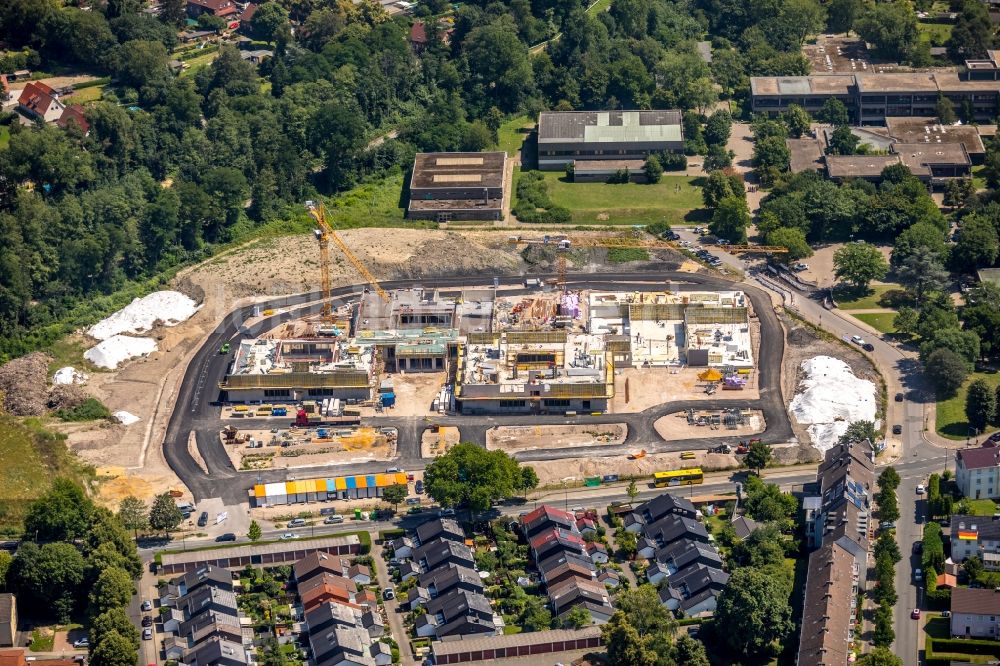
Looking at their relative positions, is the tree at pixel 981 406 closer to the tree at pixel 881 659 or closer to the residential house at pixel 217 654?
the tree at pixel 881 659

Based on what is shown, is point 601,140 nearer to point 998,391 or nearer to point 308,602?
point 998,391

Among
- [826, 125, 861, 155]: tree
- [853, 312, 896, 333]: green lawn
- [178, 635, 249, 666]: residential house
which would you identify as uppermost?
[826, 125, 861, 155]: tree

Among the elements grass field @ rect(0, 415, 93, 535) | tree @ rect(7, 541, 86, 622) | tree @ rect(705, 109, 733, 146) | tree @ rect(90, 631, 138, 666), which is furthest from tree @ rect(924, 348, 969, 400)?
tree @ rect(7, 541, 86, 622)

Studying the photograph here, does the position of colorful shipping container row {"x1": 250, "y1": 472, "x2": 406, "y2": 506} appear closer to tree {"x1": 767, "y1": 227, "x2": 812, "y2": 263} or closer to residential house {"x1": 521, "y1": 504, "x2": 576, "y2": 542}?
residential house {"x1": 521, "y1": 504, "x2": 576, "y2": 542}

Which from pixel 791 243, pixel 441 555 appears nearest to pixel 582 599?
pixel 441 555

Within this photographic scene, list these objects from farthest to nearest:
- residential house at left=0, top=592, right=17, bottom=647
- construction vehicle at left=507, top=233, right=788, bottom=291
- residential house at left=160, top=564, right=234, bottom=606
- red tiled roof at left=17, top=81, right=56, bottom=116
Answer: red tiled roof at left=17, top=81, right=56, bottom=116
construction vehicle at left=507, top=233, right=788, bottom=291
residential house at left=160, top=564, right=234, bottom=606
residential house at left=0, top=592, right=17, bottom=647

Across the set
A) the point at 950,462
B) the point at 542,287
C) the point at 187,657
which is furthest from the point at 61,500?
the point at 950,462

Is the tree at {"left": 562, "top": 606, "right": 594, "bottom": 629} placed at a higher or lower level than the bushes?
lower
